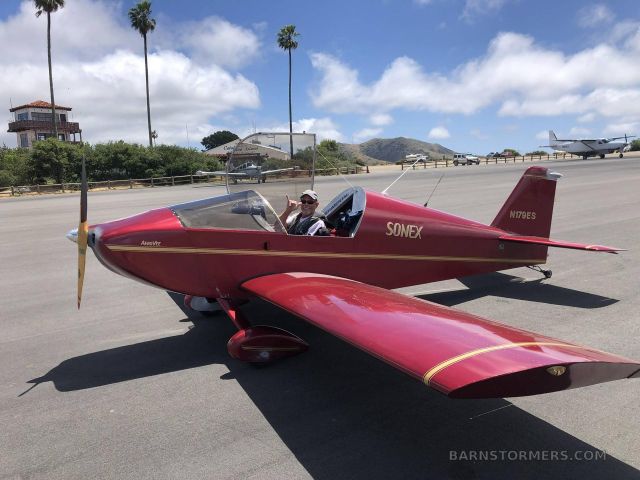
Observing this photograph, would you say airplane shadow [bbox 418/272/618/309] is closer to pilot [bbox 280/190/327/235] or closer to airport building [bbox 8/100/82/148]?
pilot [bbox 280/190/327/235]

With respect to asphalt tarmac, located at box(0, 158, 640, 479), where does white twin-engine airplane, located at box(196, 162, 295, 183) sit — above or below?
above

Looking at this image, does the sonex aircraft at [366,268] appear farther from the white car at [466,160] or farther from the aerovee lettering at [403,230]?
the white car at [466,160]

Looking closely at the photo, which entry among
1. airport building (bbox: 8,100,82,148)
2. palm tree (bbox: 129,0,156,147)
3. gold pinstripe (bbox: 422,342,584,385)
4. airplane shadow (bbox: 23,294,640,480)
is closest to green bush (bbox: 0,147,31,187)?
palm tree (bbox: 129,0,156,147)

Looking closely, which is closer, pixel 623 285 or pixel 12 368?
pixel 12 368

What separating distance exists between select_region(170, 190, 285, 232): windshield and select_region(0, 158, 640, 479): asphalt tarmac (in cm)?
135

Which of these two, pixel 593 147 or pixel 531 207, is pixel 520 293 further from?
pixel 593 147

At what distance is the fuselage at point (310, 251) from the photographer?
452 cm

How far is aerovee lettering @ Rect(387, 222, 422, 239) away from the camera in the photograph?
557 centimetres

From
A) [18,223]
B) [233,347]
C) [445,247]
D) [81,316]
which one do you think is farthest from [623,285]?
[18,223]

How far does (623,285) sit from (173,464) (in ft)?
22.8

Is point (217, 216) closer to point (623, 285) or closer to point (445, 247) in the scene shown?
point (445, 247)

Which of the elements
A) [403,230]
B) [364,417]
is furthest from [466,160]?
[364,417]

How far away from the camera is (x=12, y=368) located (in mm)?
4621

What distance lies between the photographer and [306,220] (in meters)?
5.33
